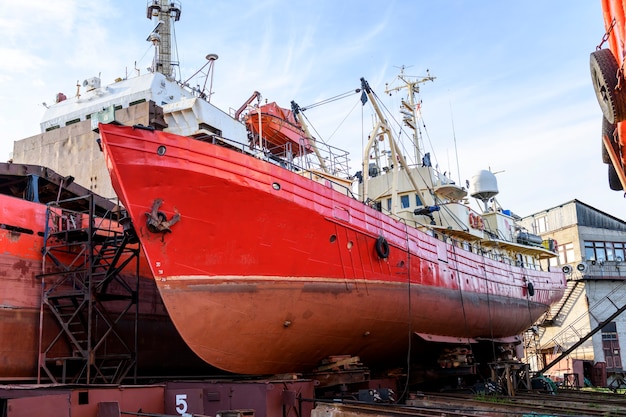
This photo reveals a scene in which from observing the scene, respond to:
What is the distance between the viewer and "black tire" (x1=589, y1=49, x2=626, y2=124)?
688 centimetres

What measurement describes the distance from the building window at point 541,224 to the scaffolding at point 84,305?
115 ft

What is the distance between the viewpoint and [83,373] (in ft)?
A: 40.5

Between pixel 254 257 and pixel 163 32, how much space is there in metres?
19.2

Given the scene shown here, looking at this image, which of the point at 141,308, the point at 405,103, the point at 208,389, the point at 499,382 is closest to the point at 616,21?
the point at 208,389

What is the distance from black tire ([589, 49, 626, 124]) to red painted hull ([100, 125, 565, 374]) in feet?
22.4

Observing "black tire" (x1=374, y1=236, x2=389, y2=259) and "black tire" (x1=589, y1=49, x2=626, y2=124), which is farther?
"black tire" (x1=374, y1=236, x2=389, y2=259)

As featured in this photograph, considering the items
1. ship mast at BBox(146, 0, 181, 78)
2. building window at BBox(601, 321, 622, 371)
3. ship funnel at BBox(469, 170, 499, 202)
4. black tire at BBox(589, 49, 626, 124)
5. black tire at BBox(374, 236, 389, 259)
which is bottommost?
building window at BBox(601, 321, 622, 371)

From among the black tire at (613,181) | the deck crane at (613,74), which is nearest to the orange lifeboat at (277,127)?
the black tire at (613,181)

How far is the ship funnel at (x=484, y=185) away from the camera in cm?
2666

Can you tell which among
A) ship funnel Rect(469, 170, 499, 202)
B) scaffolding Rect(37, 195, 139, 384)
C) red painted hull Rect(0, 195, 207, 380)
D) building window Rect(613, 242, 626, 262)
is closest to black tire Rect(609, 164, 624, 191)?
scaffolding Rect(37, 195, 139, 384)

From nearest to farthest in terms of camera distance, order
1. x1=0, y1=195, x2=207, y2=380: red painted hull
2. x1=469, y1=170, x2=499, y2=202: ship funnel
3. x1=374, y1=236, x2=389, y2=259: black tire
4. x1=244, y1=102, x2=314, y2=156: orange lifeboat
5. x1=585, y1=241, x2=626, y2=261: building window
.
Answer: x1=0, y1=195, x2=207, y2=380: red painted hull → x1=374, y1=236, x2=389, y2=259: black tire → x1=244, y1=102, x2=314, y2=156: orange lifeboat → x1=469, y1=170, x2=499, y2=202: ship funnel → x1=585, y1=241, x2=626, y2=261: building window

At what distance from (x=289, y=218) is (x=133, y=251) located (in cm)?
409

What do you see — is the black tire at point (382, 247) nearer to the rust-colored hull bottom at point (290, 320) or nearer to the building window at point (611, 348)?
the rust-colored hull bottom at point (290, 320)

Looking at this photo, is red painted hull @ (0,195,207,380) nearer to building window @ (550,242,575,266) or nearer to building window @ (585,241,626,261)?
building window @ (550,242,575,266)
